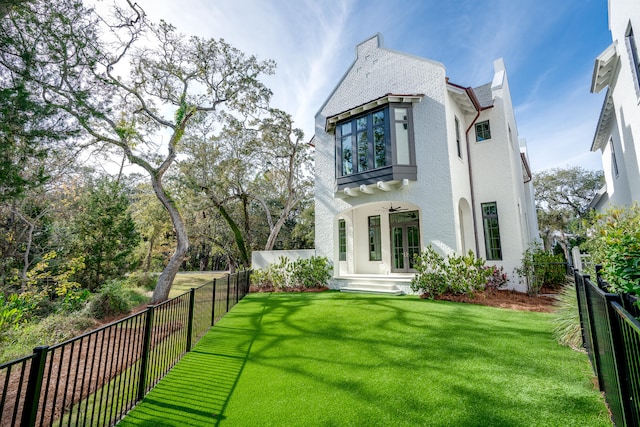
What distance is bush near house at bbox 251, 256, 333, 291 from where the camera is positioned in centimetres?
1194

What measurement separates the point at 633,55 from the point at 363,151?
25.7ft

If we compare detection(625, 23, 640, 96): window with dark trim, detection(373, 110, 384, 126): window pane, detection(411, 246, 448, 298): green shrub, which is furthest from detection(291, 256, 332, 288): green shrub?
detection(625, 23, 640, 96): window with dark trim

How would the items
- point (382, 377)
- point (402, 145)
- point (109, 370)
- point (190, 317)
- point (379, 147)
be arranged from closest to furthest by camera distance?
point (382, 377)
point (109, 370)
point (190, 317)
point (402, 145)
point (379, 147)

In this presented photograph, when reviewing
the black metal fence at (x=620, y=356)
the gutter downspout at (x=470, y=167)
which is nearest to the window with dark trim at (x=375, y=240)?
the gutter downspout at (x=470, y=167)

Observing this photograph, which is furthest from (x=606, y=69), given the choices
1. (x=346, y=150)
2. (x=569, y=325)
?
(x=569, y=325)

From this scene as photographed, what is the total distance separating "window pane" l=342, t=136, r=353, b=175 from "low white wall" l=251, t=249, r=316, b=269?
3.87m

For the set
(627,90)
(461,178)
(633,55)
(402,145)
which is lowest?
(461,178)

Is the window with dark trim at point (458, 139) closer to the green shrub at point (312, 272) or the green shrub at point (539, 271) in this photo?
the green shrub at point (539, 271)

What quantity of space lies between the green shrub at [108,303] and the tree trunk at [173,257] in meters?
1.10

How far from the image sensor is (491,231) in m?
11.5

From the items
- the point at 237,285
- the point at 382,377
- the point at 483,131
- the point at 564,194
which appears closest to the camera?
the point at 382,377

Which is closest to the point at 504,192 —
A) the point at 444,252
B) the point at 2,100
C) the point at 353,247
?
the point at 444,252

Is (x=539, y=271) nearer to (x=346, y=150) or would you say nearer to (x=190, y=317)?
(x=346, y=150)

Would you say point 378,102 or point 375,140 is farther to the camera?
point 375,140
